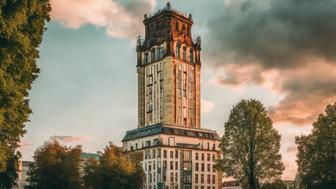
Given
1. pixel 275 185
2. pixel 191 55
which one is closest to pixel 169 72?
pixel 191 55

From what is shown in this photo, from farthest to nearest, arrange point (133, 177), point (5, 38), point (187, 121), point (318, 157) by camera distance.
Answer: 1. point (187, 121)
2. point (133, 177)
3. point (318, 157)
4. point (5, 38)

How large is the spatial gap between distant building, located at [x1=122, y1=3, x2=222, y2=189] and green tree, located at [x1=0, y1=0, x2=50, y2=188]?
8981 centimetres

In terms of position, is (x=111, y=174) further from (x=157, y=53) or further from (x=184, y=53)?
(x=184, y=53)

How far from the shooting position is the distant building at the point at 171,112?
421 feet

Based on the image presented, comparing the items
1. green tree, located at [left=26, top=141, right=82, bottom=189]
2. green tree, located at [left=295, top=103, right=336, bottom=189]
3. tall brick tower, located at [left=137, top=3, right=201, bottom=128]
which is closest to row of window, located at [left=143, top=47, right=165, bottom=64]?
tall brick tower, located at [left=137, top=3, right=201, bottom=128]

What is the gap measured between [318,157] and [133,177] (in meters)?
30.1

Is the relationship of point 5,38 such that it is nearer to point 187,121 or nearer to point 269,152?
point 269,152

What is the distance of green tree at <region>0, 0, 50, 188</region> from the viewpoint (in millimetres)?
31547

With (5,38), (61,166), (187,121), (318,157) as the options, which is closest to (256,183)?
(318,157)

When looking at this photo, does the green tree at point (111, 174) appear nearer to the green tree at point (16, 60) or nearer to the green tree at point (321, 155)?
the green tree at point (321, 155)

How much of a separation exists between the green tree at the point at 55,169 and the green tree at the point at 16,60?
36754 millimetres

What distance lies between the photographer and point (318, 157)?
6756 cm

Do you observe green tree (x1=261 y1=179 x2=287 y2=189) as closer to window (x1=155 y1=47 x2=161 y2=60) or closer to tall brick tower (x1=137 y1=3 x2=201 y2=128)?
tall brick tower (x1=137 y1=3 x2=201 y2=128)

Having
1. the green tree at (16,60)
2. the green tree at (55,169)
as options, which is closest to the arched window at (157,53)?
the green tree at (55,169)
